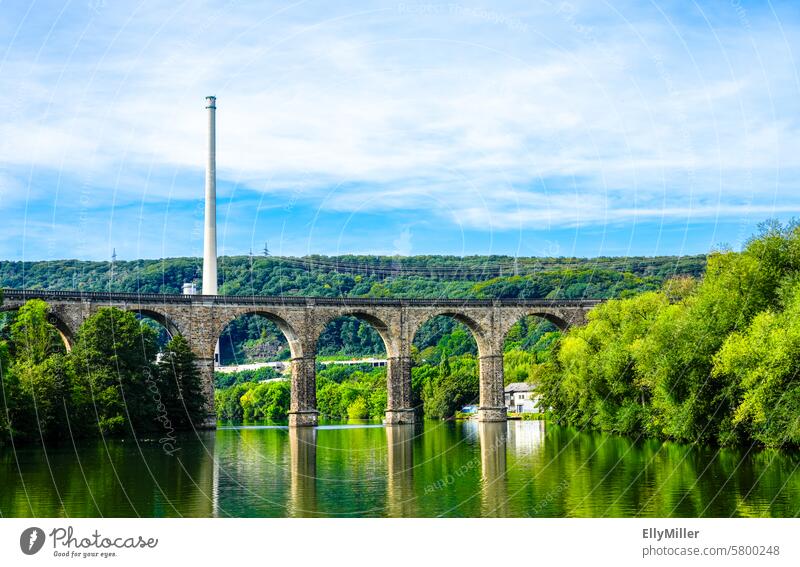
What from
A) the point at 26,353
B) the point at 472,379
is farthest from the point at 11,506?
the point at 472,379

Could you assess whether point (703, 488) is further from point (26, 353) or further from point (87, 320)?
point (87, 320)

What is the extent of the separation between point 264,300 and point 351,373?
2820cm

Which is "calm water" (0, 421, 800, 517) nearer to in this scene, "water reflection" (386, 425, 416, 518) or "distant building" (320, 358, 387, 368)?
"water reflection" (386, 425, 416, 518)

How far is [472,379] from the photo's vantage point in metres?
69.7

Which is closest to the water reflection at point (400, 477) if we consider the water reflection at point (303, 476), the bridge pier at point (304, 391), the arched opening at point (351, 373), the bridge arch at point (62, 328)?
the water reflection at point (303, 476)

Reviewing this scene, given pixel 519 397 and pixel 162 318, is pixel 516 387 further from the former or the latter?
pixel 162 318

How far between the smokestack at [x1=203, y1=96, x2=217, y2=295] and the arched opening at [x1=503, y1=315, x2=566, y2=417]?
1851 centimetres

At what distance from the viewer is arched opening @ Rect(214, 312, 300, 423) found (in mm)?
76000

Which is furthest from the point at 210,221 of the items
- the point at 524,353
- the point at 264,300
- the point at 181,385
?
the point at 524,353

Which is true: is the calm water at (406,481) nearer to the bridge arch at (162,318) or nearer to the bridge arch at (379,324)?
the bridge arch at (162,318)

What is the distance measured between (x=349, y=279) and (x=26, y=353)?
2790 centimetres

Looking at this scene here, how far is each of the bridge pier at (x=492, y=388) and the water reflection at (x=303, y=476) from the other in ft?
57.9

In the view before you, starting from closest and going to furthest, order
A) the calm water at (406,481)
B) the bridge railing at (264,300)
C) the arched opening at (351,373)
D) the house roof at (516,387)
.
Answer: the calm water at (406,481) → the bridge railing at (264,300) → the arched opening at (351,373) → the house roof at (516,387)

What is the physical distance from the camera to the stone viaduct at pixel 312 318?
50.3 m
